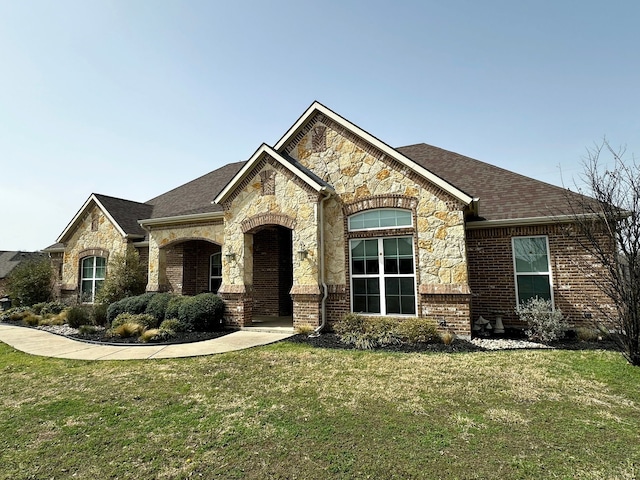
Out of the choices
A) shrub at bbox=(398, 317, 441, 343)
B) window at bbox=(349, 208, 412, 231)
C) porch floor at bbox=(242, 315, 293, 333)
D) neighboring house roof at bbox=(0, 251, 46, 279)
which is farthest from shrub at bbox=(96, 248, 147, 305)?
neighboring house roof at bbox=(0, 251, 46, 279)

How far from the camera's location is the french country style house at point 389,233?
9797 mm

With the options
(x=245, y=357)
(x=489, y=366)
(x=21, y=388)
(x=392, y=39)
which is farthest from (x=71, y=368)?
(x=392, y=39)

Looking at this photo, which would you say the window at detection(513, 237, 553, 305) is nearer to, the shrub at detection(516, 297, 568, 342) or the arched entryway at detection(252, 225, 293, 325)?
the shrub at detection(516, 297, 568, 342)

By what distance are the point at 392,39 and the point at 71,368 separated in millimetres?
11769

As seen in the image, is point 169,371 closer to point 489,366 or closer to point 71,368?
point 71,368

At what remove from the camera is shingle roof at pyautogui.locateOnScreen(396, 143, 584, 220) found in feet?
34.3

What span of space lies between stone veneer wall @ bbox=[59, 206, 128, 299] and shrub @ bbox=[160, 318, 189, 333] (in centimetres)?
722

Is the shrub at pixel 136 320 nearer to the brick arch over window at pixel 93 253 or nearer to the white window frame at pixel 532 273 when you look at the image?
the brick arch over window at pixel 93 253

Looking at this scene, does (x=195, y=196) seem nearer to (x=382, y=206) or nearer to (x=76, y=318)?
(x=76, y=318)

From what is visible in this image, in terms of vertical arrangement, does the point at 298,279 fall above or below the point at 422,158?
below

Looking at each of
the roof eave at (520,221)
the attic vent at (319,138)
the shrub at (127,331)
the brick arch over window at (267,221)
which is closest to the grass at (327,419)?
the shrub at (127,331)

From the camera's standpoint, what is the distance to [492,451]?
3736mm

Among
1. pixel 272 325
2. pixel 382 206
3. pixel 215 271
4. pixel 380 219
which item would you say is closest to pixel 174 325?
pixel 272 325

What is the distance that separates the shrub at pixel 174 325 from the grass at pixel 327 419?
3362mm
